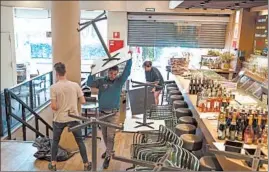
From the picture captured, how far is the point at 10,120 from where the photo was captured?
13.6ft

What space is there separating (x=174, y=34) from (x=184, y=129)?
4137mm

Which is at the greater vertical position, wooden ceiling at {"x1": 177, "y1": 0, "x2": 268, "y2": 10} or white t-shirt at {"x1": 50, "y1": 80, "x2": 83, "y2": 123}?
wooden ceiling at {"x1": 177, "y1": 0, "x2": 268, "y2": 10}

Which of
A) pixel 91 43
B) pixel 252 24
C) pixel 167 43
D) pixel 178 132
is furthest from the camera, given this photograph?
pixel 167 43

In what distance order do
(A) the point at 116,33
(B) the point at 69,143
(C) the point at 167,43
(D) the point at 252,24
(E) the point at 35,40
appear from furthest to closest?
(C) the point at 167,43 < (A) the point at 116,33 < (D) the point at 252,24 < (B) the point at 69,143 < (E) the point at 35,40

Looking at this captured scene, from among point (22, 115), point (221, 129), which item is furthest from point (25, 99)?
point (221, 129)

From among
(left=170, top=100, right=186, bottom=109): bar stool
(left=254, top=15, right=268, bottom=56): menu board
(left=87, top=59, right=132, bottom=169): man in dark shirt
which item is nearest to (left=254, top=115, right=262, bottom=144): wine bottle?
(left=87, top=59, right=132, bottom=169): man in dark shirt

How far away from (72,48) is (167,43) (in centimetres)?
492

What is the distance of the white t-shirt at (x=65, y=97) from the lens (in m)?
3.04

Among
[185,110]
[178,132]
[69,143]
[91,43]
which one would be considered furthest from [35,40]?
[185,110]

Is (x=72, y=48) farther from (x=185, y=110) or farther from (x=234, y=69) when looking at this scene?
(x=234, y=69)

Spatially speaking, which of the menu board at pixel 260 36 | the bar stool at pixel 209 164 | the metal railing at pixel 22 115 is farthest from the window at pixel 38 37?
the menu board at pixel 260 36

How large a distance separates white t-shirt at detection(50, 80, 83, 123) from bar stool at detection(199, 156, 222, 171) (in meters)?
1.40

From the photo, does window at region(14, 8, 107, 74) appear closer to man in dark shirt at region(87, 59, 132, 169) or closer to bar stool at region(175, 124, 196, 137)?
man in dark shirt at region(87, 59, 132, 169)

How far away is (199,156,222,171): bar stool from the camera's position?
2402mm
